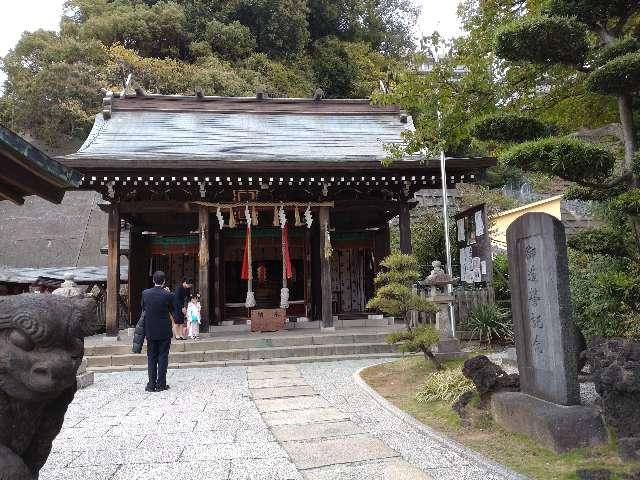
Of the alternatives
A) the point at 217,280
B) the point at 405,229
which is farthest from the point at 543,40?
the point at 217,280

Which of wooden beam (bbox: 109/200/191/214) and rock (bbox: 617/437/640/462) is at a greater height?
wooden beam (bbox: 109/200/191/214)

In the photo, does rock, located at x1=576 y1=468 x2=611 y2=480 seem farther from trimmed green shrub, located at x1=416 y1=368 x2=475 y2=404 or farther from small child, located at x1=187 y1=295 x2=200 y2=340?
small child, located at x1=187 y1=295 x2=200 y2=340

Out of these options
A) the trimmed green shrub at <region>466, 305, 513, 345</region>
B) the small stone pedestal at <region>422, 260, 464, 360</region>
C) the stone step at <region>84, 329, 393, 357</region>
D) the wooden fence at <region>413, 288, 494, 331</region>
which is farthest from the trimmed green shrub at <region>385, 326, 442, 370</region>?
the wooden fence at <region>413, 288, 494, 331</region>

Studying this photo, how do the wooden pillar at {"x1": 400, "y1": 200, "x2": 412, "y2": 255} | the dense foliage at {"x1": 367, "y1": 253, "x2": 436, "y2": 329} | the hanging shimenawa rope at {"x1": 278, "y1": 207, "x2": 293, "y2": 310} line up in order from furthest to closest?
the hanging shimenawa rope at {"x1": 278, "y1": 207, "x2": 293, "y2": 310} < the wooden pillar at {"x1": 400, "y1": 200, "x2": 412, "y2": 255} < the dense foliage at {"x1": 367, "y1": 253, "x2": 436, "y2": 329}

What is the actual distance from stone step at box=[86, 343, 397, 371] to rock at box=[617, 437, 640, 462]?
6.41 meters

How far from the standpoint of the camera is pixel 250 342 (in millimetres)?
9734

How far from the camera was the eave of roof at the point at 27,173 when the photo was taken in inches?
111

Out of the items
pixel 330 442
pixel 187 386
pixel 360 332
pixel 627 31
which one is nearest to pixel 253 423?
pixel 330 442

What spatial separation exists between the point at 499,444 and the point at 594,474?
89 cm

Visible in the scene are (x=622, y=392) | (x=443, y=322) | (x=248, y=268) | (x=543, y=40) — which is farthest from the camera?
(x=248, y=268)

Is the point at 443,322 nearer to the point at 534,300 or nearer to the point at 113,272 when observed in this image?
the point at 534,300

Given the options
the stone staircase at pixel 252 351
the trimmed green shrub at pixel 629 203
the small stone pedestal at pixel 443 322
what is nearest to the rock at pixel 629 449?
the trimmed green shrub at pixel 629 203

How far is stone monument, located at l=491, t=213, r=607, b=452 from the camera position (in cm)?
367

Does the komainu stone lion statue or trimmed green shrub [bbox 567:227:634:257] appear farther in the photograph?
trimmed green shrub [bbox 567:227:634:257]
